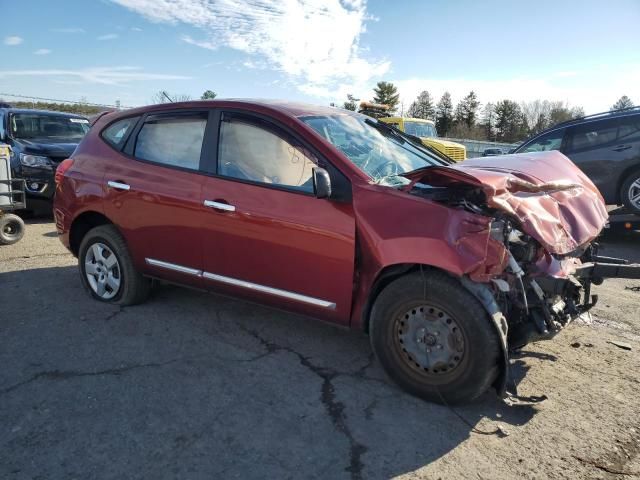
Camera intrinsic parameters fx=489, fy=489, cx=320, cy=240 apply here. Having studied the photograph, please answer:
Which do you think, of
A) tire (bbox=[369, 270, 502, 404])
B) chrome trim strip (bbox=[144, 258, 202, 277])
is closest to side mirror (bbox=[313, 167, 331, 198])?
tire (bbox=[369, 270, 502, 404])

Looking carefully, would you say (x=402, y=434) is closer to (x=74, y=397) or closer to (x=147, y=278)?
(x=74, y=397)

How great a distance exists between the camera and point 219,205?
367cm

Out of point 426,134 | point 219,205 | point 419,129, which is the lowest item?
point 219,205

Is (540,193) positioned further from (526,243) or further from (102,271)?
(102,271)

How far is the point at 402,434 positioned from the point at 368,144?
2101 mm

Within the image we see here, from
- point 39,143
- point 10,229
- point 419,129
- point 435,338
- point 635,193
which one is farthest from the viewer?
point 419,129

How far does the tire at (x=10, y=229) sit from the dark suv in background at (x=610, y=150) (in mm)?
8821

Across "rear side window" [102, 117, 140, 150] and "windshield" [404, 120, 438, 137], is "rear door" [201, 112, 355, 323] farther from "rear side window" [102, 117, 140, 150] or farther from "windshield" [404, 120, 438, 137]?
"windshield" [404, 120, 438, 137]

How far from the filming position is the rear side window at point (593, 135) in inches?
313

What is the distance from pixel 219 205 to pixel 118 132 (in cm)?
158

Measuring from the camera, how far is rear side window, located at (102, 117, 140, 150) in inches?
175

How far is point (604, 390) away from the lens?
10.6 ft

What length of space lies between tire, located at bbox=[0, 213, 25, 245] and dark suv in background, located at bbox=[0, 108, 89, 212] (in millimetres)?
1565

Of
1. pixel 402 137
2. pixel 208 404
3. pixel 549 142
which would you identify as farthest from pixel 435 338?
pixel 549 142
